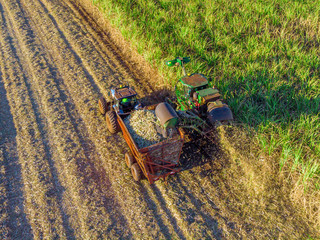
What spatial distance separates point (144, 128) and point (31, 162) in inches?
113

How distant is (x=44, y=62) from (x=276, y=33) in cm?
852

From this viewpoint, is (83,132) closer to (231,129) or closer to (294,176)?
(231,129)

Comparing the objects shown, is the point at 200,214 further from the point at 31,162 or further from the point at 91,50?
the point at 91,50

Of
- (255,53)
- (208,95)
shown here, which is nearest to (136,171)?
(208,95)

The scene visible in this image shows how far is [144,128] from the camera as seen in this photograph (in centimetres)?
579

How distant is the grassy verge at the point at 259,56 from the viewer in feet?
18.6

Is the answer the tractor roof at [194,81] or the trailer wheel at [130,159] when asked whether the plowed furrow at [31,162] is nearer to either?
the trailer wheel at [130,159]

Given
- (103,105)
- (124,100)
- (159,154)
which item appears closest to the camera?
(159,154)

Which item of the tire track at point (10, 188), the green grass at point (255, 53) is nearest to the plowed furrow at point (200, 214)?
the green grass at point (255, 53)

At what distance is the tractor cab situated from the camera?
647cm

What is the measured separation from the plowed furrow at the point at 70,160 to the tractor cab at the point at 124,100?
1.41 m

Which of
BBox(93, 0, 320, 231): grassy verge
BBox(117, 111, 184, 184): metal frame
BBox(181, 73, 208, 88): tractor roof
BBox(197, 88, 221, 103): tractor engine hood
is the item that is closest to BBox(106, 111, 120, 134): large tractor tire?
BBox(117, 111, 184, 184): metal frame

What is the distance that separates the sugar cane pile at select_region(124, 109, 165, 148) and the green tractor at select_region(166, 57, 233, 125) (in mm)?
1035

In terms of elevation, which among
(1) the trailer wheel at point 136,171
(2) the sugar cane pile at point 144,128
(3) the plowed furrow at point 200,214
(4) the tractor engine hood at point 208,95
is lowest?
(3) the plowed furrow at point 200,214
